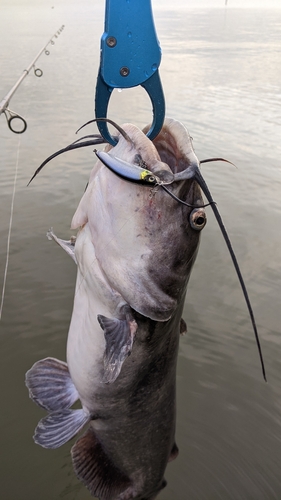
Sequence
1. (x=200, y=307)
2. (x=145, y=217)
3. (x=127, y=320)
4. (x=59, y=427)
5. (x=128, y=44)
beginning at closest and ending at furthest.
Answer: (x=128, y=44) → (x=145, y=217) → (x=127, y=320) → (x=59, y=427) → (x=200, y=307)

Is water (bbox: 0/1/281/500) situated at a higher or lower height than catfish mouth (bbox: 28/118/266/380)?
lower

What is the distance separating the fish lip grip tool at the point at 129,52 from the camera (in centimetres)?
146

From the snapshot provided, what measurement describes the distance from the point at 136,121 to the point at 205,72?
6197 millimetres

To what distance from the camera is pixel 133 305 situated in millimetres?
1807

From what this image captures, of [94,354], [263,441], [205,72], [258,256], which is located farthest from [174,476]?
[205,72]

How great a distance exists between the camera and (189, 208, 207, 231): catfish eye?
1.70m

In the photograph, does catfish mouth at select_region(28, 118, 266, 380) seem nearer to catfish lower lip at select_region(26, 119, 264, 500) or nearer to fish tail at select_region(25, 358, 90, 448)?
catfish lower lip at select_region(26, 119, 264, 500)

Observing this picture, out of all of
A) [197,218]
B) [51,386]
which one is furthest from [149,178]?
[51,386]

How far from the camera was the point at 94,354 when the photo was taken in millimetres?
2061

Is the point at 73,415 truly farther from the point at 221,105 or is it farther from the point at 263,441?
the point at 221,105

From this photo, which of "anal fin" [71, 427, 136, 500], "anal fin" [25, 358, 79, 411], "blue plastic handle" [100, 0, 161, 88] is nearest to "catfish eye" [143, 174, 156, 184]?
"blue plastic handle" [100, 0, 161, 88]

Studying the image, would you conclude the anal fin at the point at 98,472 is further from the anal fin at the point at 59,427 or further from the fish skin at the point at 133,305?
the anal fin at the point at 59,427

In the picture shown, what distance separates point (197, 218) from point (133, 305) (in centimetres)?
46

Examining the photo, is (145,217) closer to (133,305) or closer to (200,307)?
(133,305)
